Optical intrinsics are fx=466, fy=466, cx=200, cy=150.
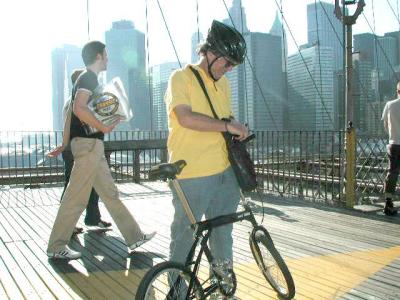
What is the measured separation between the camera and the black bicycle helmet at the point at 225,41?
2.53 meters

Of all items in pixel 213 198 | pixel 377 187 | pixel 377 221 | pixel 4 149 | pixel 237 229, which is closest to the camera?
pixel 213 198

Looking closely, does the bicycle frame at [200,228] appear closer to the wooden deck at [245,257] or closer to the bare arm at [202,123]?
the bare arm at [202,123]

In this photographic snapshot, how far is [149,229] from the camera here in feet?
18.2

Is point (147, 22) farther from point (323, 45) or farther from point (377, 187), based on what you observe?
point (377, 187)

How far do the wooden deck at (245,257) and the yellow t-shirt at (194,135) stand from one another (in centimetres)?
112

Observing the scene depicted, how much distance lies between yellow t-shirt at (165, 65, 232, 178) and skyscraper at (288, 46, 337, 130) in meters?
6.97

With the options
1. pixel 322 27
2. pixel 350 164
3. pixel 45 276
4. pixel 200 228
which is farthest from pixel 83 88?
pixel 322 27

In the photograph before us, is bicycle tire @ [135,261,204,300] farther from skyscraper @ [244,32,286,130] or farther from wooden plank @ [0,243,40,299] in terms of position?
skyscraper @ [244,32,286,130]

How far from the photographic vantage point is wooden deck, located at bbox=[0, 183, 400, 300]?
339 cm

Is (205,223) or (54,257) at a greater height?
(205,223)

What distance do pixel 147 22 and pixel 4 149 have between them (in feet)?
15.9

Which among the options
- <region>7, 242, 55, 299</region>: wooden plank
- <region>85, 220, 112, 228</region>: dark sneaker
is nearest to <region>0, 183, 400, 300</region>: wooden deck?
<region>7, 242, 55, 299</region>: wooden plank

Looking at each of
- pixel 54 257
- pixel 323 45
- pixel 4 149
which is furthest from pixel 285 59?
pixel 54 257

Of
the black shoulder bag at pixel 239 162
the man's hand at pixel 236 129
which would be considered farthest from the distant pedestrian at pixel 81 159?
the man's hand at pixel 236 129
